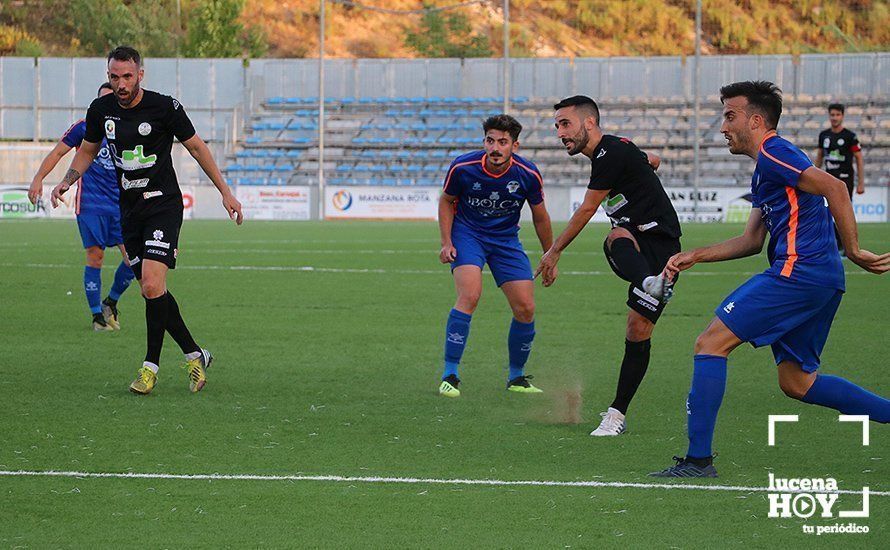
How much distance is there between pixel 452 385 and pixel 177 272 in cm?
1019

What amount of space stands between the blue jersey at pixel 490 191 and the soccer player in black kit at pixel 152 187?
1581 mm

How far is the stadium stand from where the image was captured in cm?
4841

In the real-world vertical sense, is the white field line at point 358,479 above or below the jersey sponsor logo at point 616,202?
below

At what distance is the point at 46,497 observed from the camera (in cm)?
570

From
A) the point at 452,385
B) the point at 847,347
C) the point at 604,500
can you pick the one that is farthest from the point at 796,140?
the point at 604,500

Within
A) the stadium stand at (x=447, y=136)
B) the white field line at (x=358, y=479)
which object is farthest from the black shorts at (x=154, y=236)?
the stadium stand at (x=447, y=136)

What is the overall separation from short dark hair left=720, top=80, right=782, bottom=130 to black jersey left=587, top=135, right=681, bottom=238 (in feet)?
4.43

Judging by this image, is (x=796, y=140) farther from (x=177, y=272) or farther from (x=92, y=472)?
(x=92, y=472)

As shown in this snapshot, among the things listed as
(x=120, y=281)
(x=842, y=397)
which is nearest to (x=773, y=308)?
(x=842, y=397)

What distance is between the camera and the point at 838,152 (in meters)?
21.2

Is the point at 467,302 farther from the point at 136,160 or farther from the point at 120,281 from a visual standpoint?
the point at 120,281

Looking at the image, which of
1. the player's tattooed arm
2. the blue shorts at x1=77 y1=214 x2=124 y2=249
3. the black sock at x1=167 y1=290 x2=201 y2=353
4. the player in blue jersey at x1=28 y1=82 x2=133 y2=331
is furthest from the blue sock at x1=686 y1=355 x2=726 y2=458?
the blue shorts at x1=77 y1=214 x2=124 y2=249

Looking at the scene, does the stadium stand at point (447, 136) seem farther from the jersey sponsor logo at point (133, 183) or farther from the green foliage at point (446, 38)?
the jersey sponsor logo at point (133, 183)

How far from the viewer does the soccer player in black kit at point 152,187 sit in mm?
8734
